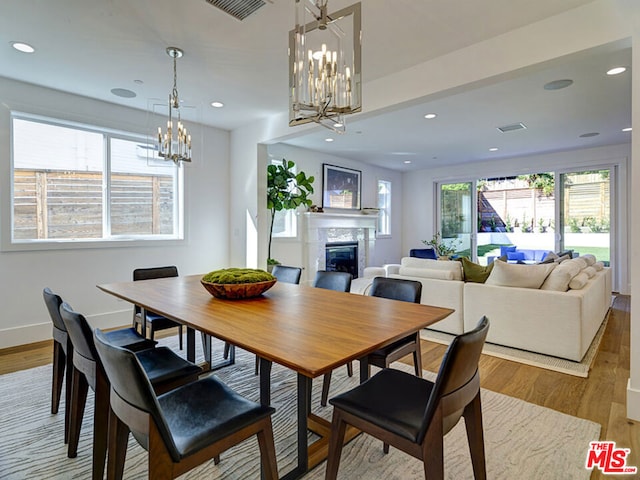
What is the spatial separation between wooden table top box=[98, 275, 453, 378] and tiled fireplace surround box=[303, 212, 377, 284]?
373cm

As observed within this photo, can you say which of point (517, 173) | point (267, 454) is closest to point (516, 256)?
point (517, 173)

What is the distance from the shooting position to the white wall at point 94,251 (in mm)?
3404

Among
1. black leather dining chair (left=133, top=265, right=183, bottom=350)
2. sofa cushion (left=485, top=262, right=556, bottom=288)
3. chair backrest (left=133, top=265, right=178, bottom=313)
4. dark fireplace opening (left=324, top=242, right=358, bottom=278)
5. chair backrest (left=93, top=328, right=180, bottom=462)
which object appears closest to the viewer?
chair backrest (left=93, top=328, right=180, bottom=462)

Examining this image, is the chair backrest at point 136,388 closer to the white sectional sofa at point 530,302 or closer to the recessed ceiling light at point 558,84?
the white sectional sofa at point 530,302

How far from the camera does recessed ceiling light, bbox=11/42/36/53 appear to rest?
107 inches

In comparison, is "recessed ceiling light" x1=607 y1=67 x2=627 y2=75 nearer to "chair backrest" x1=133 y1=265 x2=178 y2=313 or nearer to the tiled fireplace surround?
the tiled fireplace surround

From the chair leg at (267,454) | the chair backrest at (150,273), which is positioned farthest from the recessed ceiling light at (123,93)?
the chair leg at (267,454)

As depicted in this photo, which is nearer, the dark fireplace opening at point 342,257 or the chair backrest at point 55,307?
the chair backrest at point 55,307

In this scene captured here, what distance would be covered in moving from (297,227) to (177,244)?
2.14 m

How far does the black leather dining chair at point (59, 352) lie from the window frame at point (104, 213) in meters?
1.96

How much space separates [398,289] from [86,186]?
3673 mm

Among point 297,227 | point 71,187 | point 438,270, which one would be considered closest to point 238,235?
point 297,227

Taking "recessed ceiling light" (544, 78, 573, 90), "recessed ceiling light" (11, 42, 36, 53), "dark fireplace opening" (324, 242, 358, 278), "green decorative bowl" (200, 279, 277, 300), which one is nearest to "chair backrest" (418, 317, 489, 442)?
"green decorative bowl" (200, 279, 277, 300)

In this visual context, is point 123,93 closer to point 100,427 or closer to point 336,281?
point 336,281
